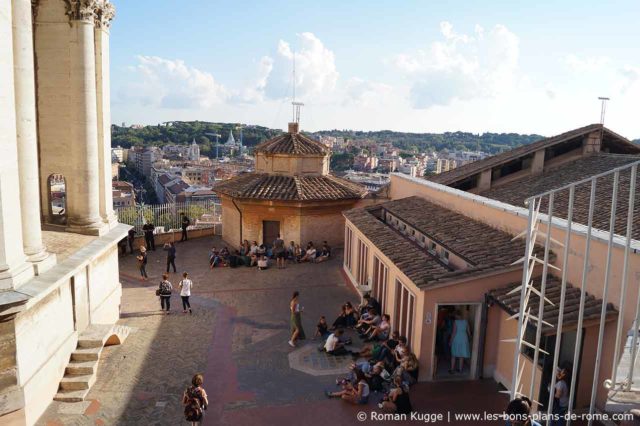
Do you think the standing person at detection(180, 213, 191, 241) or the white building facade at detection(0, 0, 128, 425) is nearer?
the white building facade at detection(0, 0, 128, 425)

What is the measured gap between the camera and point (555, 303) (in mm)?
9859

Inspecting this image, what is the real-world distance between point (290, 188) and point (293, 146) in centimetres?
284

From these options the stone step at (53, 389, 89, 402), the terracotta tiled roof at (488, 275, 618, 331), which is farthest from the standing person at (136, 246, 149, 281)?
the terracotta tiled roof at (488, 275, 618, 331)

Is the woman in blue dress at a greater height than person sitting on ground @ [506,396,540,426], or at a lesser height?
lesser

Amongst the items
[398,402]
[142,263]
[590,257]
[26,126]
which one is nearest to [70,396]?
[26,126]

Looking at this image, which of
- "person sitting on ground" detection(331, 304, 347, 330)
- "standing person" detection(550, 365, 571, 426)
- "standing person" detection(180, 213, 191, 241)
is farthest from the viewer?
"standing person" detection(180, 213, 191, 241)

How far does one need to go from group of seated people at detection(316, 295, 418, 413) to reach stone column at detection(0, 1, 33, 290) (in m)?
6.96

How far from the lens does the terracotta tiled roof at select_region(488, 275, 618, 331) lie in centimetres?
927

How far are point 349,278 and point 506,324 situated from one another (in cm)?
992

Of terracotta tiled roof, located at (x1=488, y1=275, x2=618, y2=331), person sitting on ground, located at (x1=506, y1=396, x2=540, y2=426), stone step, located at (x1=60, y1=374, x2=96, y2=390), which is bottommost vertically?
stone step, located at (x1=60, y1=374, x2=96, y2=390)

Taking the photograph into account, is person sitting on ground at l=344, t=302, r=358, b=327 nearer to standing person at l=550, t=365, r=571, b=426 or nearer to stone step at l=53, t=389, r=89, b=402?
standing person at l=550, t=365, r=571, b=426

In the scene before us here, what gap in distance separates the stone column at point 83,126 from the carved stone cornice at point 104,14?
0.34 m

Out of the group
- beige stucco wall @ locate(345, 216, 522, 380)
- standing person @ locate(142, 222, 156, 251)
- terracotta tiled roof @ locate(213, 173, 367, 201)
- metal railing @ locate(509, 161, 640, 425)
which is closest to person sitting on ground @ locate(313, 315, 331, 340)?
beige stucco wall @ locate(345, 216, 522, 380)

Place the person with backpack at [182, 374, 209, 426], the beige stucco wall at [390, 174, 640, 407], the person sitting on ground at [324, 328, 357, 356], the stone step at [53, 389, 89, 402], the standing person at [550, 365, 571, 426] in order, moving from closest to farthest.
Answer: the beige stucco wall at [390, 174, 640, 407]
the standing person at [550, 365, 571, 426]
the person with backpack at [182, 374, 209, 426]
the stone step at [53, 389, 89, 402]
the person sitting on ground at [324, 328, 357, 356]
